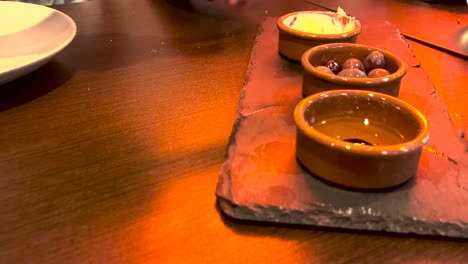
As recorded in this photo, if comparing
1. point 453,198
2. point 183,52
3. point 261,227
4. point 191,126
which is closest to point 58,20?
point 183,52

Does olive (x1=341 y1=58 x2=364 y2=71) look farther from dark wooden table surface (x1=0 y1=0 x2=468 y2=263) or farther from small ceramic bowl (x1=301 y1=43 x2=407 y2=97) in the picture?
dark wooden table surface (x1=0 y1=0 x2=468 y2=263)

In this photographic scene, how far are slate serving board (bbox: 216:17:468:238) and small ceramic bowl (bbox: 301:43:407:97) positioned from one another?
5 cm

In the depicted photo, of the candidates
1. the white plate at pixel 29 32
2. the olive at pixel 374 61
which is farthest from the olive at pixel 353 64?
the white plate at pixel 29 32

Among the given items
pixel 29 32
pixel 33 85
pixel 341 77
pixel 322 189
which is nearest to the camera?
pixel 322 189

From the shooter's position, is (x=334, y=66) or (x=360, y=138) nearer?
(x=360, y=138)

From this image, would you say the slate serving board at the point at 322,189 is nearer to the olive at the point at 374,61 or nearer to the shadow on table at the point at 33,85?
the olive at the point at 374,61

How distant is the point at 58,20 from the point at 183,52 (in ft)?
0.80

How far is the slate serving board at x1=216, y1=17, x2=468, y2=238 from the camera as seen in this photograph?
0.47 meters

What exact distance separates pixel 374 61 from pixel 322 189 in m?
0.31

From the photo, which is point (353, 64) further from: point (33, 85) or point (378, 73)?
point (33, 85)

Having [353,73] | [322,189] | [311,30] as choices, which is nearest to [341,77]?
[353,73]

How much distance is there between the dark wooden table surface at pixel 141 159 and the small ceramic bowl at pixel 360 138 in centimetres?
6

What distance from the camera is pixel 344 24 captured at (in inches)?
35.7

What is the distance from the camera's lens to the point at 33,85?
784 mm
